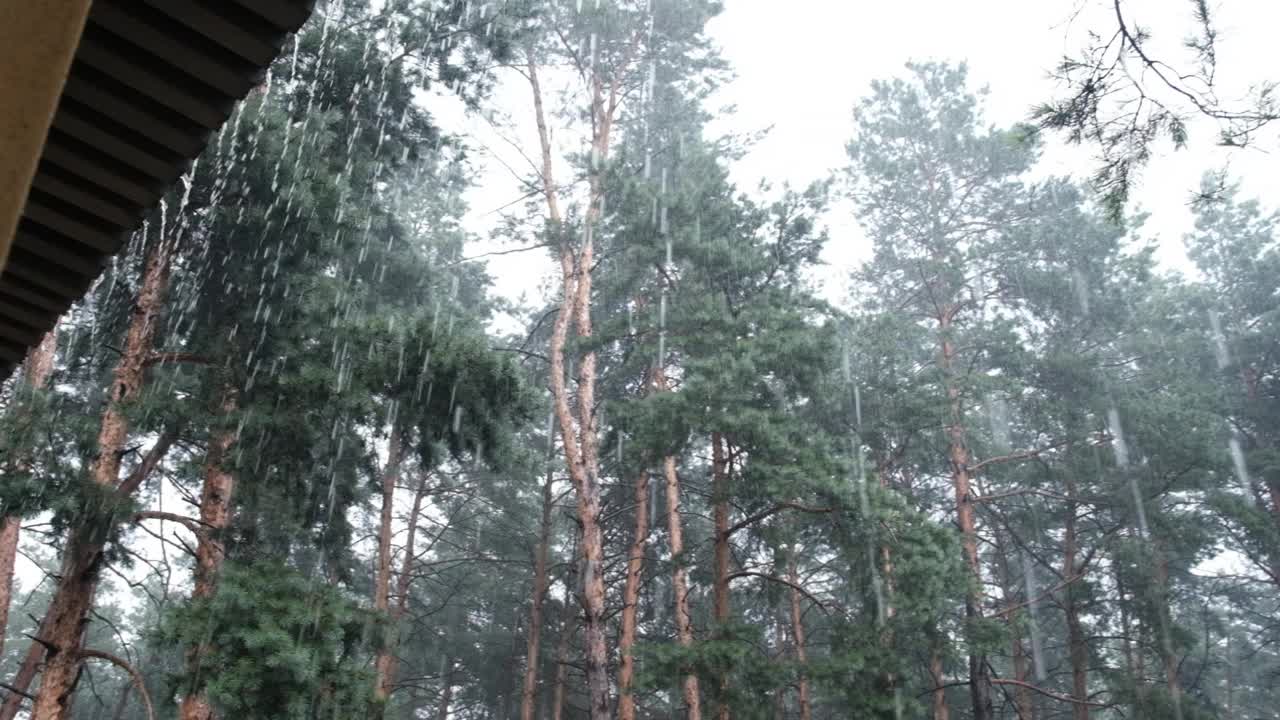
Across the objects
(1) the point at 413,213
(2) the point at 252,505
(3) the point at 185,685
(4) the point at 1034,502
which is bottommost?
(3) the point at 185,685

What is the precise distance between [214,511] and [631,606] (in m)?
6.40

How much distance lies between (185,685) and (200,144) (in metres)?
6.18

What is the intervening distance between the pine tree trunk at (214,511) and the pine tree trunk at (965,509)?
31.8 feet

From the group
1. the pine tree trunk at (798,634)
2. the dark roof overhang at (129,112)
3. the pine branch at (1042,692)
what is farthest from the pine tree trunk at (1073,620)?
the dark roof overhang at (129,112)

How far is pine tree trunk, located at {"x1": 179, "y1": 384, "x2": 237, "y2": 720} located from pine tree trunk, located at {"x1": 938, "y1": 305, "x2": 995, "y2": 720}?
9.71 m

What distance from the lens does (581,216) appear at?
Answer: 15.5 m

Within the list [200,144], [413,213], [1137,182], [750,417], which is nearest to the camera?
[200,144]

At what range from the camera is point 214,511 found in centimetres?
909

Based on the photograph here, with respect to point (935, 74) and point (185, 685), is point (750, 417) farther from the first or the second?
point (935, 74)

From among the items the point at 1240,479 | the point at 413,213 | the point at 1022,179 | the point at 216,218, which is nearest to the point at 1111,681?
the point at 1240,479

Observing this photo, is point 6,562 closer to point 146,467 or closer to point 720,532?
point 146,467

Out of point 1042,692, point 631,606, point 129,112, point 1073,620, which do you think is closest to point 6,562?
point 631,606

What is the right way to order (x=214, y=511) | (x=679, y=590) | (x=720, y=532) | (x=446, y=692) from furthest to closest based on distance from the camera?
(x=446, y=692)
(x=679, y=590)
(x=720, y=532)
(x=214, y=511)

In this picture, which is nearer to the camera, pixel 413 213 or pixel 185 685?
pixel 185 685
